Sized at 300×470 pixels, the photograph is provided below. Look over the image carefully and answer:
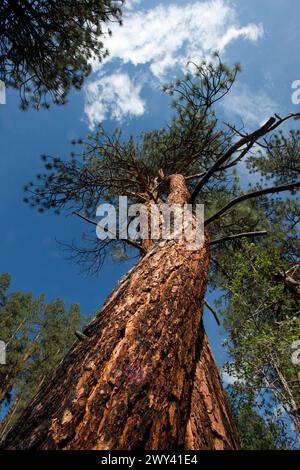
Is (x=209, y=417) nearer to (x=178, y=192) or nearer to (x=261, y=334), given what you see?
(x=261, y=334)

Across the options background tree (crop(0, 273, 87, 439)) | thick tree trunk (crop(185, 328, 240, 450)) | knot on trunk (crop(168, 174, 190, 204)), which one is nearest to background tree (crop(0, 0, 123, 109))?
knot on trunk (crop(168, 174, 190, 204))

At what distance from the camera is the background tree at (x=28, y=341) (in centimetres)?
1499

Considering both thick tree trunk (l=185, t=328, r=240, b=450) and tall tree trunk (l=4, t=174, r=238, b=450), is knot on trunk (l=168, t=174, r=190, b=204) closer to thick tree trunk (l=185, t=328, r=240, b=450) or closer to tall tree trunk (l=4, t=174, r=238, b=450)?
tall tree trunk (l=4, t=174, r=238, b=450)

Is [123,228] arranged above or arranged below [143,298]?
above

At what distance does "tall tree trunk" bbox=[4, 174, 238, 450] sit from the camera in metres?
0.97

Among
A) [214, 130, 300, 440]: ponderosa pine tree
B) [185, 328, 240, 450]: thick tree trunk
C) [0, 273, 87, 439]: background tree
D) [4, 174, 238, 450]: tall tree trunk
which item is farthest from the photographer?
[0, 273, 87, 439]: background tree

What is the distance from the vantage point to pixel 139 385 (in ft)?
3.59

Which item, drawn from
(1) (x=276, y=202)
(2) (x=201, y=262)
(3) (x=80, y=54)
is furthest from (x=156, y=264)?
(1) (x=276, y=202)

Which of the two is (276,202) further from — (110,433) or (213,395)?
(110,433)

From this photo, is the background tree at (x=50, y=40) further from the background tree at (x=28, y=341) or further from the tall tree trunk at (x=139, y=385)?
the background tree at (x=28, y=341)

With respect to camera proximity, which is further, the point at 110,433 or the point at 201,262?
the point at 201,262

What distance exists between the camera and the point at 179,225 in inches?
102

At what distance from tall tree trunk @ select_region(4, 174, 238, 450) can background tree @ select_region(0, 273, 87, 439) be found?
1532 centimetres
